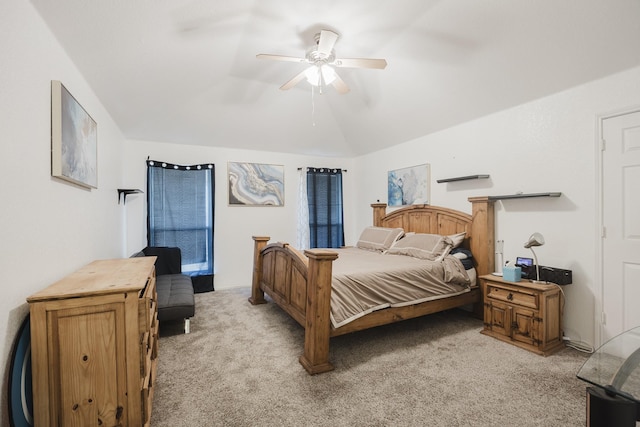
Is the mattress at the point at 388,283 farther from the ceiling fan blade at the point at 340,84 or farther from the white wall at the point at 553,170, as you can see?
the ceiling fan blade at the point at 340,84

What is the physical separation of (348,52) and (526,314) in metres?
3.04

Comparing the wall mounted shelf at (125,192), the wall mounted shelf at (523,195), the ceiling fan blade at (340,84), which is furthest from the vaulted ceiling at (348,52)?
the wall mounted shelf at (523,195)

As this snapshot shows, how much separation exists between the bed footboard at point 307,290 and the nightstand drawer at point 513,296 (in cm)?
177

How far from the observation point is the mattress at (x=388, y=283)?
242 centimetres

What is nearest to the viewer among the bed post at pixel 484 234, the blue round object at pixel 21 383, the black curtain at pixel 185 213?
the blue round object at pixel 21 383

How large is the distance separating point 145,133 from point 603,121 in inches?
204

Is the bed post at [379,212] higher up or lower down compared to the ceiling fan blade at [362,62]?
lower down

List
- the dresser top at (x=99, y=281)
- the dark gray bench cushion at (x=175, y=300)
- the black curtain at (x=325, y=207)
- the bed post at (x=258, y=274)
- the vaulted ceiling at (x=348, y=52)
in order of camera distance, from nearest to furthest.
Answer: the dresser top at (x=99, y=281) → the vaulted ceiling at (x=348, y=52) → the dark gray bench cushion at (x=175, y=300) → the bed post at (x=258, y=274) → the black curtain at (x=325, y=207)

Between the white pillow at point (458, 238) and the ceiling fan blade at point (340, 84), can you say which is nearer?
the ceiling fan blade at point (340, 84)

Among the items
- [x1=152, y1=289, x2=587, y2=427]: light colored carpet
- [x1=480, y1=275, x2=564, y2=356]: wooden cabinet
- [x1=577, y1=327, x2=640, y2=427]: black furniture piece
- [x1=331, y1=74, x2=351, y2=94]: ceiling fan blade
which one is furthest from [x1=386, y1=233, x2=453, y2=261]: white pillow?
[x1=331, y1=74, x2=351, y2=94]: ceiling fan blade

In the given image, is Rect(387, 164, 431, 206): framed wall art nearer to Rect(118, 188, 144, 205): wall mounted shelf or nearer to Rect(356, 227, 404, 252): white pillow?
Rect(356, 227, 404, 252): white pillow

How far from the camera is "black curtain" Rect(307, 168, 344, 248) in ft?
17.4

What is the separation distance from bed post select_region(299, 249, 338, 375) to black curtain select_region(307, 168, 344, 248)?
3.07 m

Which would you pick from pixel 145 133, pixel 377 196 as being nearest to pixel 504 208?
pixel 377 196
